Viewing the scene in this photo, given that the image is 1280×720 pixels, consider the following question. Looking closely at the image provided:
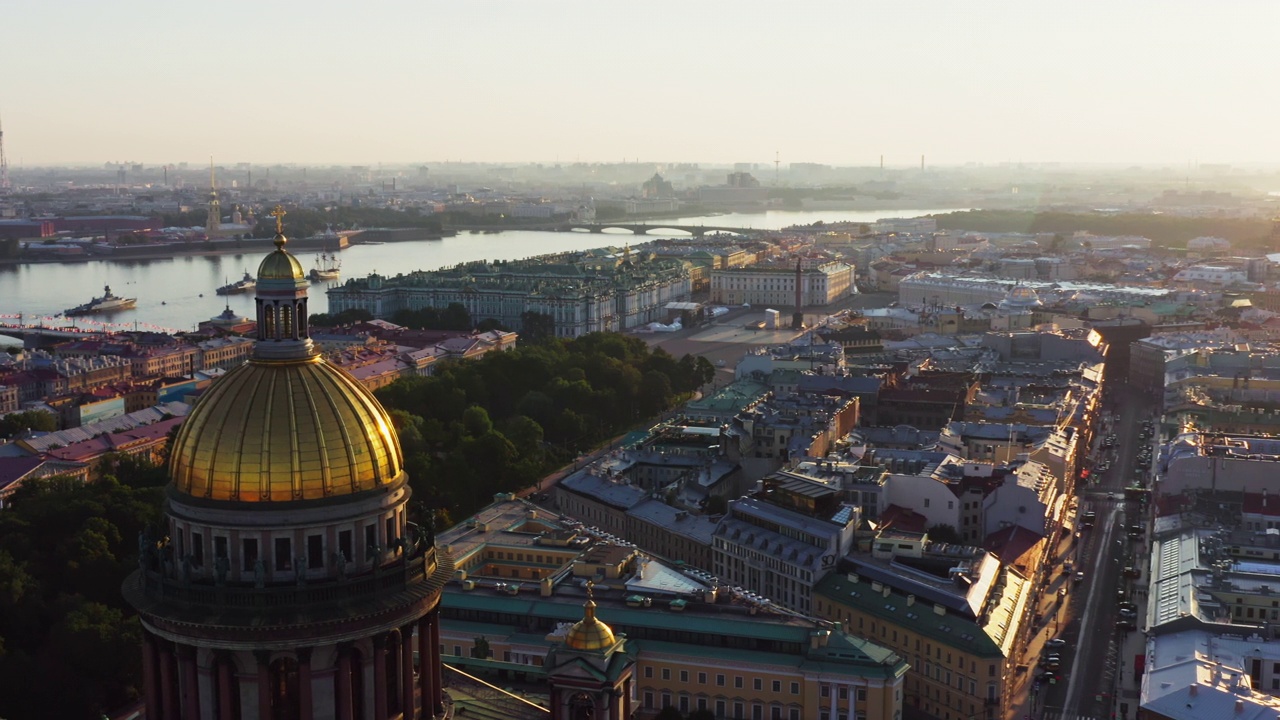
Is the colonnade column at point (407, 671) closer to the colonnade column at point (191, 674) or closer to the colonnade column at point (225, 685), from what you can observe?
the colonnade column at point (225, 685)

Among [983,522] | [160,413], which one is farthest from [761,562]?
[160,413]

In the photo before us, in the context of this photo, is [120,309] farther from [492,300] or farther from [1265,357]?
[1265,357]

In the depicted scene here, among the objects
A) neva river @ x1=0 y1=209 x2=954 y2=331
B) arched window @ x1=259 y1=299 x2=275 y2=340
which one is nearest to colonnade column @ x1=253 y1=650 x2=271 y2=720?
arched window @ x1=259 y1=299 x2=275 y2=340

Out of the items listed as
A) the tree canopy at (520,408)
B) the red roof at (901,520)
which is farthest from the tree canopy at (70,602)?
the red roof at (901,520)

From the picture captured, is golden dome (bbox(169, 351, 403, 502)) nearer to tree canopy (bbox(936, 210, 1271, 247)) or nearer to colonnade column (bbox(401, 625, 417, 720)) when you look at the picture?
colonnade column (bbox(401, 625, 417, 720))

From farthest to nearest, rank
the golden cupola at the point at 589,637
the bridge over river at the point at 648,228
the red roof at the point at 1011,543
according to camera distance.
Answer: the bridge over river at the point at 648,228
the red roof at the point at 1011,543
the golden cupola at the point at 589,637

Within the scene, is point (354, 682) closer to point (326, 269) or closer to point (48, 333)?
point (48, 333)
